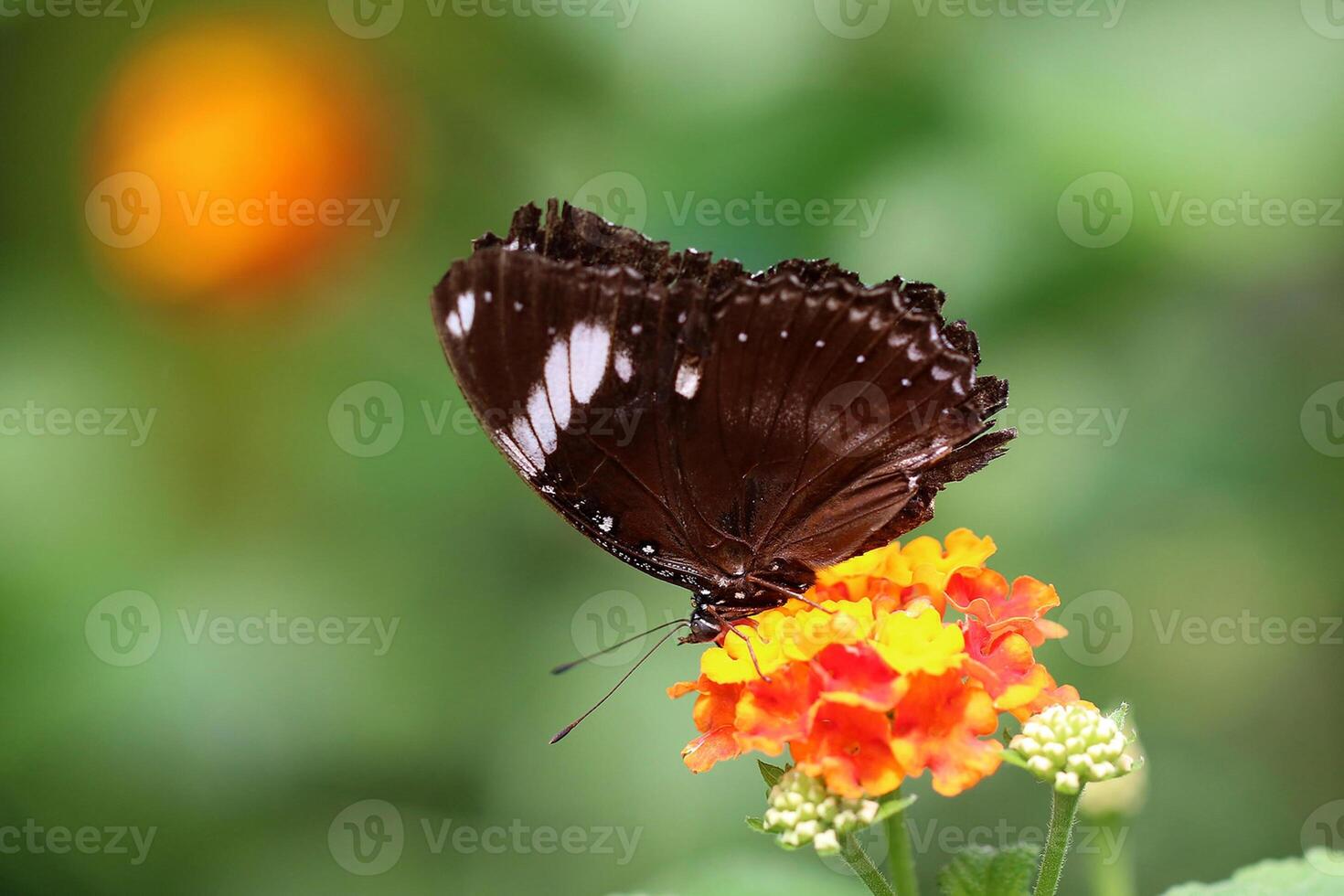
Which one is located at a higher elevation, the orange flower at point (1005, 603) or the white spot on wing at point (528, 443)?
the white spot on wing at point (528, 443)

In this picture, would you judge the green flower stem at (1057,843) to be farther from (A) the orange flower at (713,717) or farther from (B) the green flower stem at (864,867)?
(A) the orange flower at (713,717)

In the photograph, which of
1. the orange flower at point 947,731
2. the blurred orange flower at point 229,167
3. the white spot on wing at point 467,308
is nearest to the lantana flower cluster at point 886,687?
the orange flower at point 947,731

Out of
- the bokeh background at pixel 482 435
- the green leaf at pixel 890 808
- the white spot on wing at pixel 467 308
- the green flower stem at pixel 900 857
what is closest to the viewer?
the green leaf at pixel 890 808

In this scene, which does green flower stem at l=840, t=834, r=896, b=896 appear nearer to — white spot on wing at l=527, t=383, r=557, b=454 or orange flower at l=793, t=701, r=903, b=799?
orange flower at l=793, t=701, r=903, b=799

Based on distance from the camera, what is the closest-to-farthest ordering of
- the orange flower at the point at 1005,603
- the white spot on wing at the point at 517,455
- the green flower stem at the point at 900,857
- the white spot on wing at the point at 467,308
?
the green flower stem at the point at 900,857
the orange flower at the point at 1005,603
the white spot on wing at the point at 467,308
the white spot on wing at the point at 517,455

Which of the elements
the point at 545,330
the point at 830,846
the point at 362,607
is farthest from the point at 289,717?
the point at 830,846

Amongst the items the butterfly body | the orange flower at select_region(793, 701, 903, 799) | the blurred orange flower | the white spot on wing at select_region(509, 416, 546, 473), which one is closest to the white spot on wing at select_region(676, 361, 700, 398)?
the butterfly body
